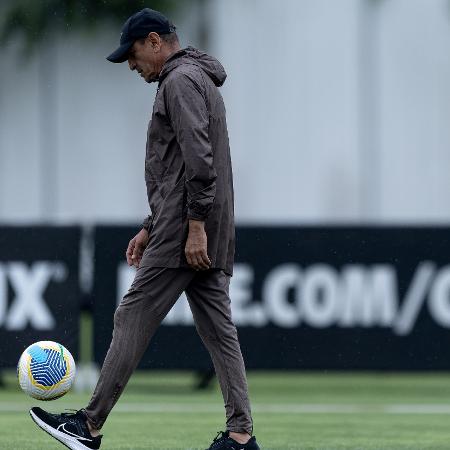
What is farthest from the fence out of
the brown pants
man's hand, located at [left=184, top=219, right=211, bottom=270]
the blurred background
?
the blurred background

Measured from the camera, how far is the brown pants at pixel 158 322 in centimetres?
745

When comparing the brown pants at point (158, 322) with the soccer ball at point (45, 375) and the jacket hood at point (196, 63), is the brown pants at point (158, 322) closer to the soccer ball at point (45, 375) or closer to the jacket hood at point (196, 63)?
the soccer ball at point (45, 375)

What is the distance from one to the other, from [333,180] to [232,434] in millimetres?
11986

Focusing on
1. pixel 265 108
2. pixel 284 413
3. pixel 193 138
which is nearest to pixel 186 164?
pixel 193 138

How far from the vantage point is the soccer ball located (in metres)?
7.77

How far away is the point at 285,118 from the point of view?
776 inches

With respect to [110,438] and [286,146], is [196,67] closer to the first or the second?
[110,438]

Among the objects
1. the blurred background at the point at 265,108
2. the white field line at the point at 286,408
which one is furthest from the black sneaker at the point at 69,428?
the blurred background at the point at 265,108

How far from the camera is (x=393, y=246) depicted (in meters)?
13.0

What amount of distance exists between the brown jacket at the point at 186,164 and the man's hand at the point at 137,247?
183 millimetres

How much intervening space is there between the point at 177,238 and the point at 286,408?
4.29m

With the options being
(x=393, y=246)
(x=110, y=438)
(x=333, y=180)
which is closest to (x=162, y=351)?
(x=393, y=246)

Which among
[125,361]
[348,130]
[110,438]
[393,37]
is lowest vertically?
[110,438]

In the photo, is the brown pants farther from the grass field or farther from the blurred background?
the blurred background
